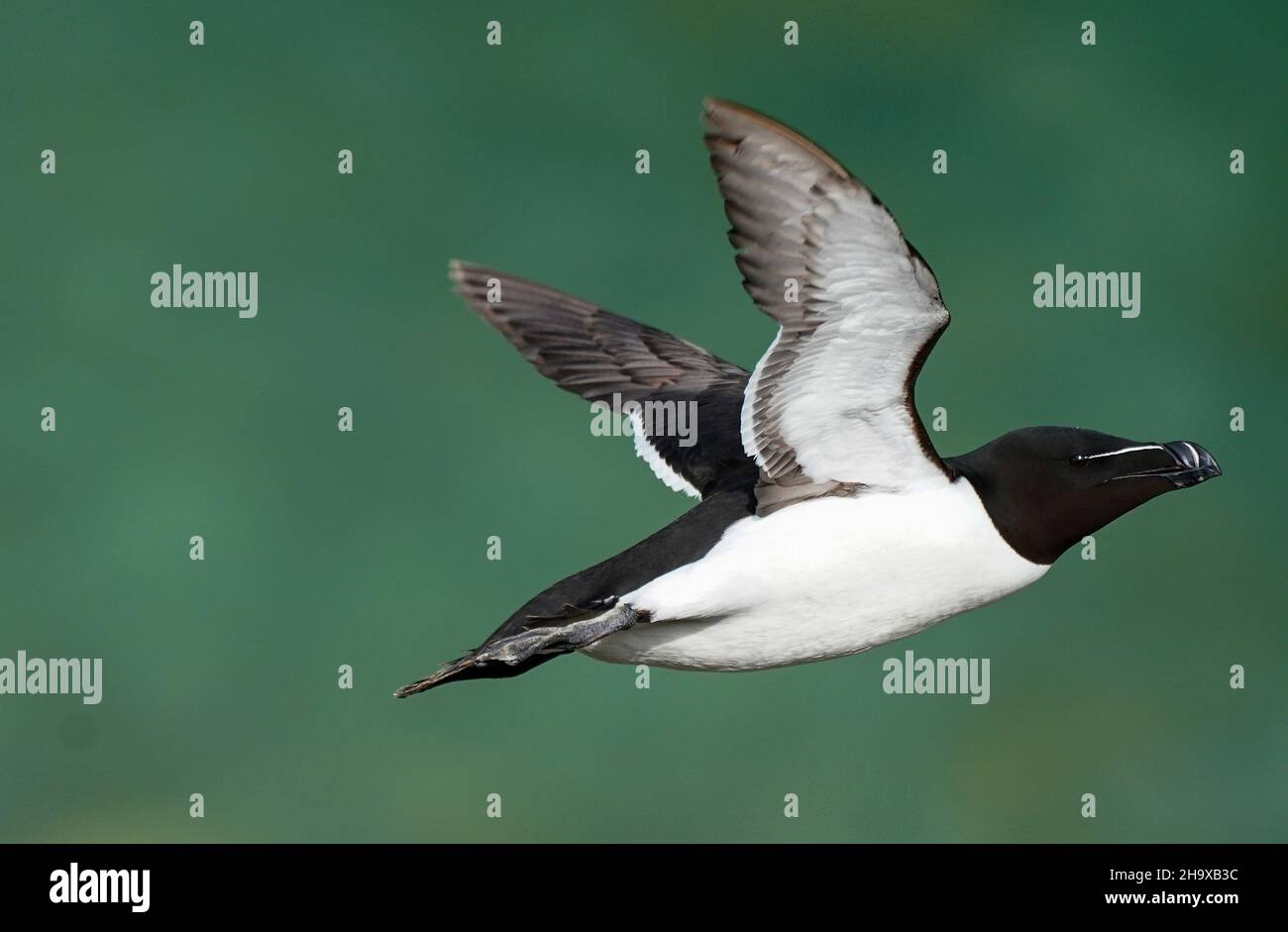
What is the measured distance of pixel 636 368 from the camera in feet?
22.9

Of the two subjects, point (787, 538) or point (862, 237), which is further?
point (787, 538)

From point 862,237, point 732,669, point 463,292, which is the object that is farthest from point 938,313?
point 463,292

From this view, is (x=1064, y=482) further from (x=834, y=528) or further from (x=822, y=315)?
(x=822, y=315)

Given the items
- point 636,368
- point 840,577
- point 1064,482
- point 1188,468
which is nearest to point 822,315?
point 840,577

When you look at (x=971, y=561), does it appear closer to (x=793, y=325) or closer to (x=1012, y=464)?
(x=1012, y=464)

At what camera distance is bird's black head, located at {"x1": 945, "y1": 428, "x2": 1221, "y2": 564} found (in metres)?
5.40

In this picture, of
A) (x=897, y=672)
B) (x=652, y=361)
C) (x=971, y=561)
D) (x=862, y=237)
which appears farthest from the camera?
(x=652, y=361)

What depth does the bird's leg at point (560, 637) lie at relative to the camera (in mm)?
5371

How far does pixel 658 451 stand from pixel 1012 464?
57.7 inches

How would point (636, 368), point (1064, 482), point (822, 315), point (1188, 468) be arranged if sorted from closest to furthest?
point (822, 315) → point (1188, 468) → point (1064, 482) → point (636, 368)

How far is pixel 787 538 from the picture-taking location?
5.42 metres

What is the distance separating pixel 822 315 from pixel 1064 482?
0.99 m

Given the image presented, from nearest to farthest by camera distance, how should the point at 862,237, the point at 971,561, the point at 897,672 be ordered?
the point at 862,237, the point at 971,561, the point at 897,672

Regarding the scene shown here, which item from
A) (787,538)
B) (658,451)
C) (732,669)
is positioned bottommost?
(732,669)
